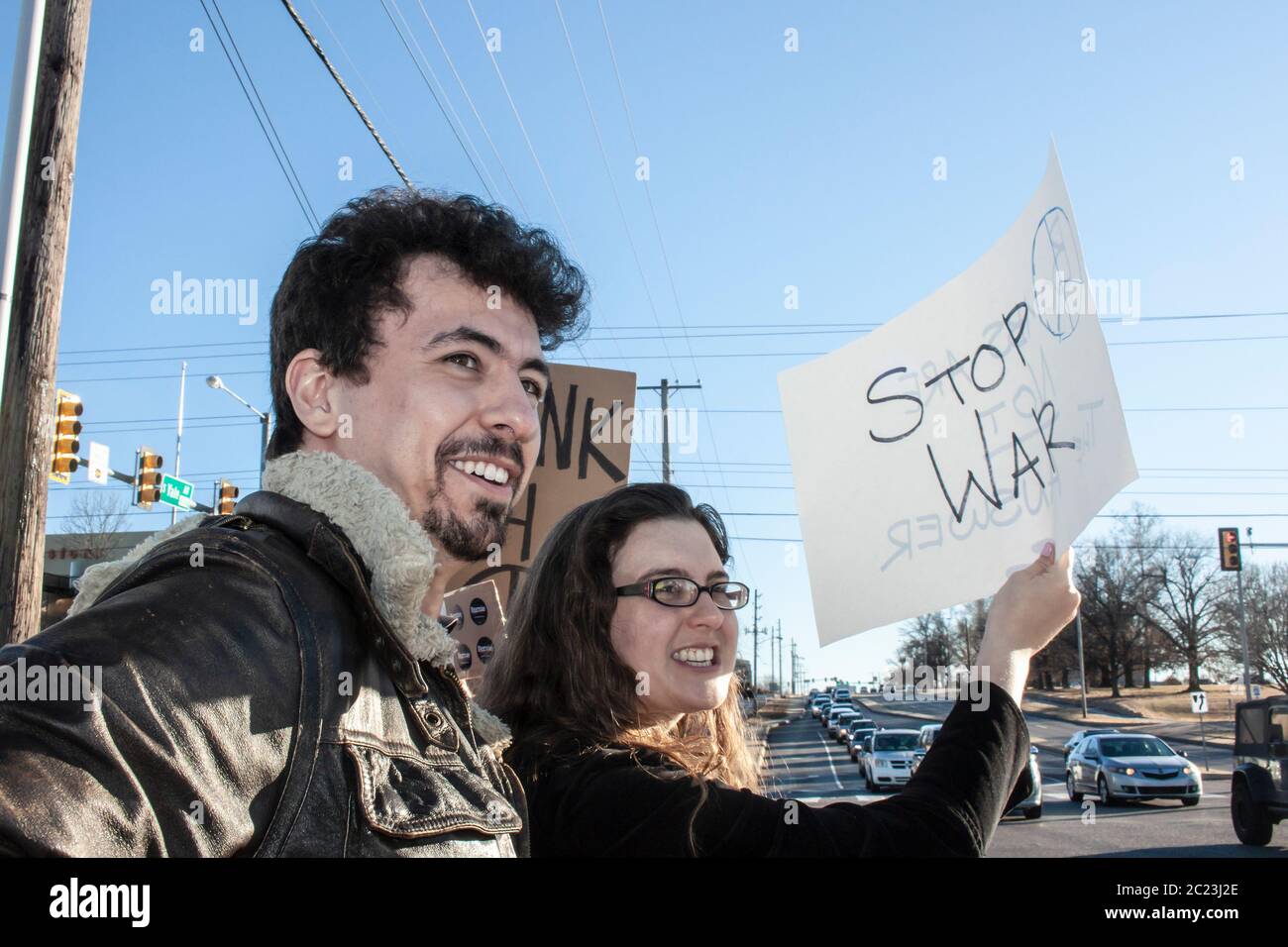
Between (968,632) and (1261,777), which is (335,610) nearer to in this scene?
(1261,777)

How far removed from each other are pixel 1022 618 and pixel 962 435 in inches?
17.2

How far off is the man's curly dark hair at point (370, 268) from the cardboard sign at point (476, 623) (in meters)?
2.56

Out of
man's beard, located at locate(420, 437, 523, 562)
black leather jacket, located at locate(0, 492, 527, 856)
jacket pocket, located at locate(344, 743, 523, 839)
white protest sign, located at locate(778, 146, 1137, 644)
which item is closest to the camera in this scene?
black leather jacket, located at locate(0, 492, 527, 856)

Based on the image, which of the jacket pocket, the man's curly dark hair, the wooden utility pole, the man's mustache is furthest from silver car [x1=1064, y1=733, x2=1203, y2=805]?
the jacket pocket

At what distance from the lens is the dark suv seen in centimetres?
1277

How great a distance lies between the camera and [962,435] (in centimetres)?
236

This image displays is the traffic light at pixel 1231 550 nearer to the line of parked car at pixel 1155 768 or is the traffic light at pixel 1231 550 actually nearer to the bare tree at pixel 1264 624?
the line of parked car at pixel 1155 768

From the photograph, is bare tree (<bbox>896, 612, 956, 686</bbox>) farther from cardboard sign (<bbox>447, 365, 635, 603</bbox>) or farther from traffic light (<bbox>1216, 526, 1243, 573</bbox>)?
cardboard sign (<bbox>447, 365, 635, 603</bbox>)

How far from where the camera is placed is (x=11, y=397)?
5496mm

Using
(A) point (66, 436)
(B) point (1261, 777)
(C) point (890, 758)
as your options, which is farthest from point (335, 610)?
(C) point (890, 758)

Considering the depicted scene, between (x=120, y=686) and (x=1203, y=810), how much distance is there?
21360 millimetres

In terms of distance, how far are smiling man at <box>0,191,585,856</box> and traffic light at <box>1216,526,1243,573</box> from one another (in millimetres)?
32315
